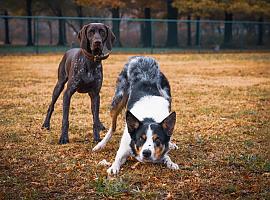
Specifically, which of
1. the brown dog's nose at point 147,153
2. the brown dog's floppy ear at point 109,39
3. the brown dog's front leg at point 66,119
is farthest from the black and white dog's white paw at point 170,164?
the brown dog's floppy ear at point 109,39

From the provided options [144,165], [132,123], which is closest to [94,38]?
[132,123]

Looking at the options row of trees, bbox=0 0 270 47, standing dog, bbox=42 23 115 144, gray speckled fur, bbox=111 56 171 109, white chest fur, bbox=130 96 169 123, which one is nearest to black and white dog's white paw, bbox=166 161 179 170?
white chest fur, bbox=130 96 169 123

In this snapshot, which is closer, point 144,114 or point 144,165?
point 144,165

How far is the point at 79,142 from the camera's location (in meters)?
7.19

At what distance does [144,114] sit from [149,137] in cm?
70

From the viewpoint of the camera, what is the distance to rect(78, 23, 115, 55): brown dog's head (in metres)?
7.14

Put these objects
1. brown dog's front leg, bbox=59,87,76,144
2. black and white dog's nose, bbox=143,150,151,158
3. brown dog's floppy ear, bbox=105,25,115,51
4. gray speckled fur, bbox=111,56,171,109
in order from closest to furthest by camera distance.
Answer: black and white dog's nose, bbox=143,150,151,158 < gray speckled fur, bbox=111,56,171,109 < brown dog's front leg, bbox=59,87,76,144 < brown dog's floppy ear, bbox=105,25,115,51

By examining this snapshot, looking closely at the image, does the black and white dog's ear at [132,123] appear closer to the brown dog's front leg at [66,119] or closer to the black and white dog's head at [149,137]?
the black and white dog's head at [149,137]

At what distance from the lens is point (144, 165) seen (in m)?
5.80

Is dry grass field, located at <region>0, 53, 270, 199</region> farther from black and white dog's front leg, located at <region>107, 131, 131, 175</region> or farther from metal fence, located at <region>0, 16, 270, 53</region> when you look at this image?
metal fence, located at <region>0, 16, 270, 53</region>

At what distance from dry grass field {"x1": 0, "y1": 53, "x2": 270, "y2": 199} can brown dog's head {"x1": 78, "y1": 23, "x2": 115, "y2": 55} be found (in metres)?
1.35

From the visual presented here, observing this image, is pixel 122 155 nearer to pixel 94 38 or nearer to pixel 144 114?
pixel 144 114

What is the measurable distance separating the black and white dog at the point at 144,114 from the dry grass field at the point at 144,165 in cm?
17

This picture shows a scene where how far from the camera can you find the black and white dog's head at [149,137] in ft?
17.8
